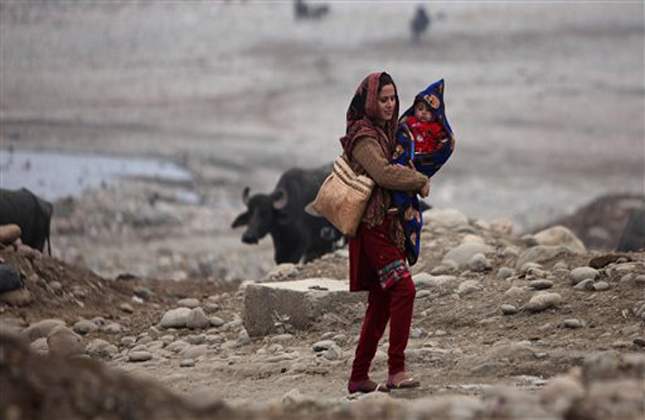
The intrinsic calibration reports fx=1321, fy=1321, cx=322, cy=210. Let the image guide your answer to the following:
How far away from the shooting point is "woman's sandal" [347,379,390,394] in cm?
676

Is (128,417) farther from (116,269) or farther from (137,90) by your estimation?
(137,90)

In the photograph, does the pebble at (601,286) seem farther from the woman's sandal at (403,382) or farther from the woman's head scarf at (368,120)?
the woman's head scarf at (368,120)

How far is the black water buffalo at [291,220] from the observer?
15414mm

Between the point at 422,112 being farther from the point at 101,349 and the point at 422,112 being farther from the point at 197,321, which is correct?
the point at 197,321

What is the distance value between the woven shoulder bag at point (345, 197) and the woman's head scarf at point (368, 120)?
0.11m

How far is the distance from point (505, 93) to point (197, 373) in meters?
28.8

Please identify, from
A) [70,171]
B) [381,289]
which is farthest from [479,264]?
[70,171]

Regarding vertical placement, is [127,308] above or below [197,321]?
below

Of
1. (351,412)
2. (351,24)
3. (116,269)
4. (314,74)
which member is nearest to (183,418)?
(351,412)

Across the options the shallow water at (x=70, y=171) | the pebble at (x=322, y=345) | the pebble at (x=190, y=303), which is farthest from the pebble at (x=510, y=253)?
the shallow water at (x=70, y=171)

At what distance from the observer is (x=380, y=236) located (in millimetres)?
6664

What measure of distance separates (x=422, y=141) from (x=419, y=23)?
117 feet

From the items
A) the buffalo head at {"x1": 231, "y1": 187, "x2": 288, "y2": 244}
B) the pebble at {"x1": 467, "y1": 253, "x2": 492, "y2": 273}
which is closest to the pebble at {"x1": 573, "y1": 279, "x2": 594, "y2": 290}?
the pebble at {"x1": 467, "y1": 253, "x2": 492, "y2": 273}

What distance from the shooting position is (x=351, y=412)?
194 inches
